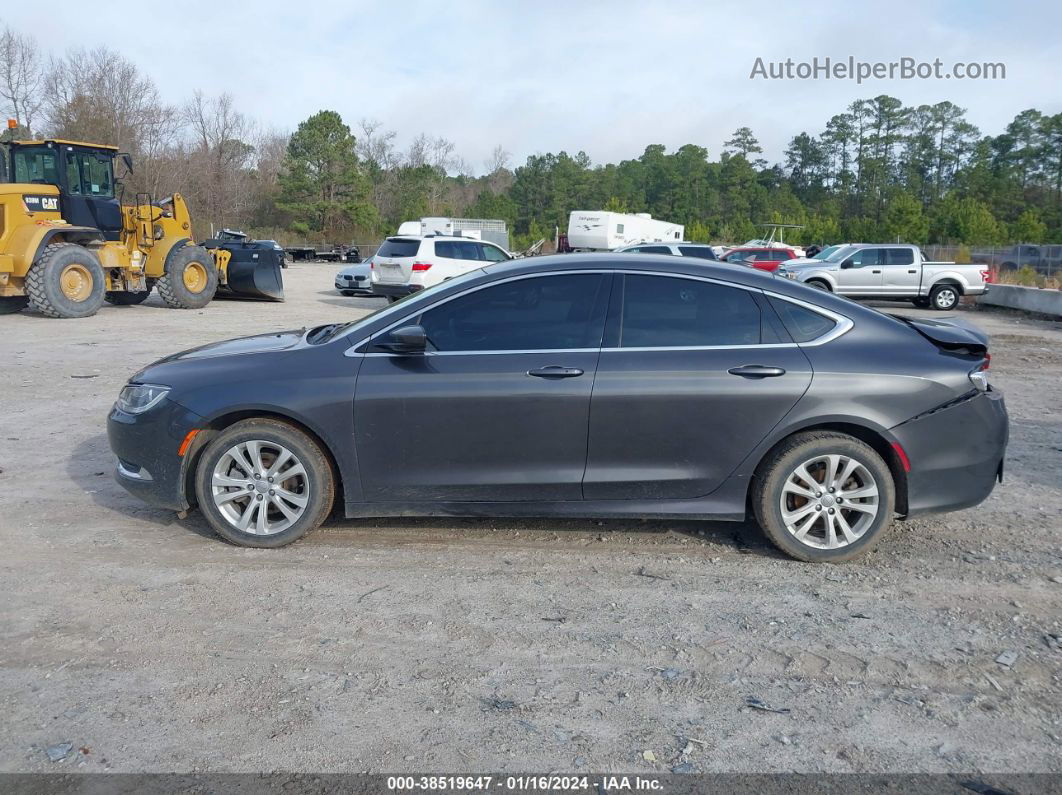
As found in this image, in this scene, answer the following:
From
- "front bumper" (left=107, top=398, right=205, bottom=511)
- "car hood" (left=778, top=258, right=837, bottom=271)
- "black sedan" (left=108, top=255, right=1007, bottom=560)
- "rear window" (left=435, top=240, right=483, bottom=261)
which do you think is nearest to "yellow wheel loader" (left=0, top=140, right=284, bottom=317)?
"rear window" (left=435, top=240, right=483, bottom=261)

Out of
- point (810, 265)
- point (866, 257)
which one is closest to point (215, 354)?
Answer: point (866, 257)

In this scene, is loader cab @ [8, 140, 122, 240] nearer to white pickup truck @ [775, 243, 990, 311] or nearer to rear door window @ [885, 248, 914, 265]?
white pickup truck @ [775, 243, 990, 311]

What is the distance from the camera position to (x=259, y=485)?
5051 millimetres

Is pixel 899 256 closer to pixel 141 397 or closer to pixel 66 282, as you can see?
pixel 66 282

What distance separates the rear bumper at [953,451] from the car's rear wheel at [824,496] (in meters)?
0.17

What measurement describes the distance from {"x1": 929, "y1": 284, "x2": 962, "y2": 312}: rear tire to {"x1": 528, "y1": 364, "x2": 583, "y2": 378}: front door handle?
2239 cm

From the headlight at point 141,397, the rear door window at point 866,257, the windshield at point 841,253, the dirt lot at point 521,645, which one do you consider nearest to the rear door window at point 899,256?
the rear door window at point 866,257

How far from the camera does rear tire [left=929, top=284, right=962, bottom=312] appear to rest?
24.3m

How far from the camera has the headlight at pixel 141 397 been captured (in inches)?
203

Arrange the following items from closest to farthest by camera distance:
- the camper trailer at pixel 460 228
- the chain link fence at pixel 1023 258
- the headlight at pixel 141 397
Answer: the headlight at pixel 141 397
the chain link fence at pixel 1023 258
the camper trailer at pixel 460 228

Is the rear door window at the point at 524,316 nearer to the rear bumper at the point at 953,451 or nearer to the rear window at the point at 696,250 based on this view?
the rear bumper at the point at 953,451

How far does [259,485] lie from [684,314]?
102 inches

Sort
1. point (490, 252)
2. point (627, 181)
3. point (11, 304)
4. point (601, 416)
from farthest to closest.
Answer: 1. point (627, 181)
2. point (490, 252)
3. point (11, 304)
4. point (601, 416)

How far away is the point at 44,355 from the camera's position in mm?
12641
